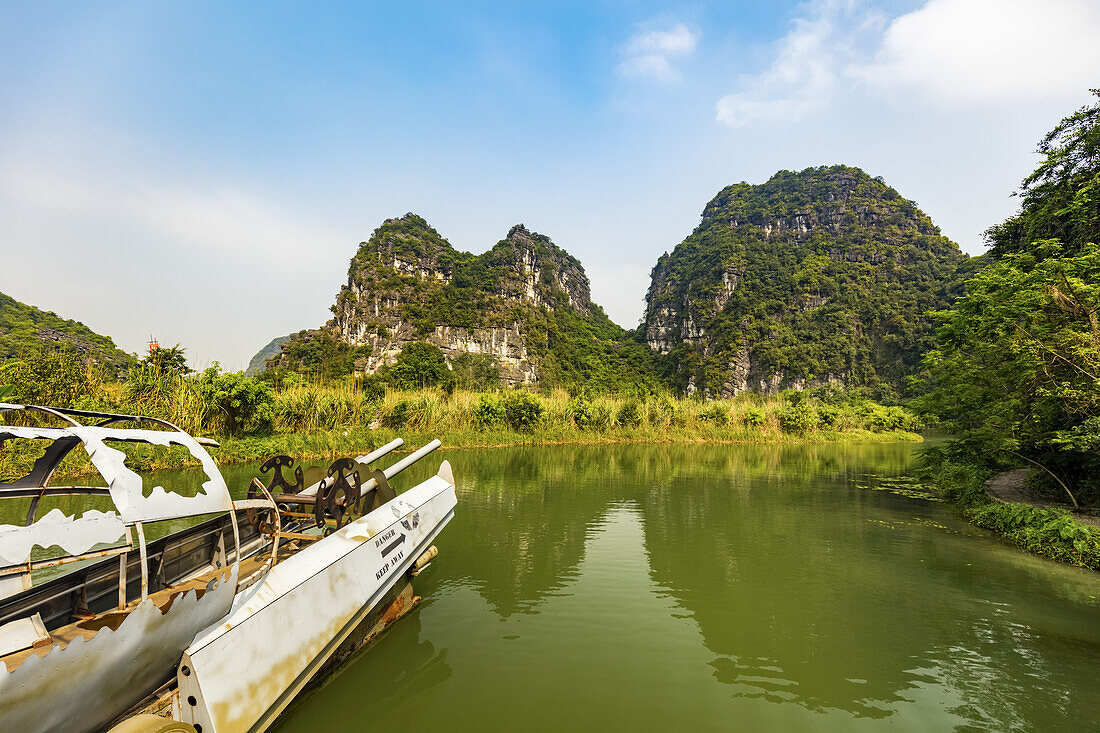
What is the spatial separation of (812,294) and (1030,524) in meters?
83.3

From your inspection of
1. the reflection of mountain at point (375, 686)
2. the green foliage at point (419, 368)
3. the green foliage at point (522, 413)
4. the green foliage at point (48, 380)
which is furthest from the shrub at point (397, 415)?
the green foliage at point (419, 368)

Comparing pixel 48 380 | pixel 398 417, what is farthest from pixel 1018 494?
pixel 48 380

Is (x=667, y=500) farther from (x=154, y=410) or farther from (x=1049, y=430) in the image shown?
(x=154, y=410)

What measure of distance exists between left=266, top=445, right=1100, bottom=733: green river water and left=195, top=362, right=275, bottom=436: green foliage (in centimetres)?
1116

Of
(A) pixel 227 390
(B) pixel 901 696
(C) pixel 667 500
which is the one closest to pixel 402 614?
(B) pixel 901 696

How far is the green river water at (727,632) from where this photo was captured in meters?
3.37

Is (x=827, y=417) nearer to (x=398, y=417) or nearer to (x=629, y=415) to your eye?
(x=629, y=415)

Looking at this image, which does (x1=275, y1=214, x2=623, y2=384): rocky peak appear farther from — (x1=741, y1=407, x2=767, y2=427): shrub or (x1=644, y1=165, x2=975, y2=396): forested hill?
(x1=741, y1=407, x2=767, y2=427): shrub

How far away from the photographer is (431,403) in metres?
22.0

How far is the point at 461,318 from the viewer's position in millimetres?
80750

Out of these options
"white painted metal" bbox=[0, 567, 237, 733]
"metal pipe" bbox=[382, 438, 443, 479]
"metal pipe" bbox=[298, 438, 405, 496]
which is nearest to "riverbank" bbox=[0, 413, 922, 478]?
"metal pipe" bbox=[298, 438, 405, 496]

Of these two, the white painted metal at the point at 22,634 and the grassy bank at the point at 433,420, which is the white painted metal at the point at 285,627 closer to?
the white painted metal at the point at 22,634

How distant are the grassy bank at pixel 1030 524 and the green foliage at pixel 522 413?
17.1m

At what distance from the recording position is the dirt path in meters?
7.68
